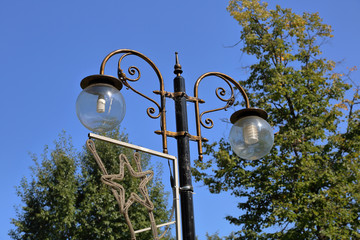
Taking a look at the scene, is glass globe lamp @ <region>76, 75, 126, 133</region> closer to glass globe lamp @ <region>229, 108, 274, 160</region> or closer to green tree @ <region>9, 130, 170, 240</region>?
glass globe lamp @ <region>229, 108, 274, 160</region>

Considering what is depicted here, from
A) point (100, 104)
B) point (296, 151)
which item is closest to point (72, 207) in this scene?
point (296, 151)

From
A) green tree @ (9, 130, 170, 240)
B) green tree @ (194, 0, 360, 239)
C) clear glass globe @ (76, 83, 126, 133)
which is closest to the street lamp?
clear glass globe @ (76, 83, 126, 133)

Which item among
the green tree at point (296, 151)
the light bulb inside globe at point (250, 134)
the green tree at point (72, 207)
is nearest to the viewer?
the light bulb inside globe at point (250, 134)

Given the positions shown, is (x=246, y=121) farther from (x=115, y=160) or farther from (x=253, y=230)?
(x=115, y=160)

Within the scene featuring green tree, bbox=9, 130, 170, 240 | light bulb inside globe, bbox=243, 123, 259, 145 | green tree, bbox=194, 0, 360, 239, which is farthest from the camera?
green tree, bbox=9, 130, 170, 240

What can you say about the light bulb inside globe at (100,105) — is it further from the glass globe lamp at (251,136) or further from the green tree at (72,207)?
the green tree at (72,207)

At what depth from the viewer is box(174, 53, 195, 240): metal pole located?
359 cm

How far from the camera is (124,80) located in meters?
4.48

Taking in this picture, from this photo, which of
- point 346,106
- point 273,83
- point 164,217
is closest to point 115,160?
point 164,217

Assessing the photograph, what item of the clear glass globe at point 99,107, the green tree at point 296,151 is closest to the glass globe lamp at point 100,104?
the clear glass globe at point 99,107

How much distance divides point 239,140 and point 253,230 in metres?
8.88

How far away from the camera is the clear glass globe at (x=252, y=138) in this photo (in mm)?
4182

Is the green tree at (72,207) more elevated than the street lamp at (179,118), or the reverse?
the green tree at (72,207)

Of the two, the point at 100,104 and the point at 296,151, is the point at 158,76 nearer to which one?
the point at 100,104
